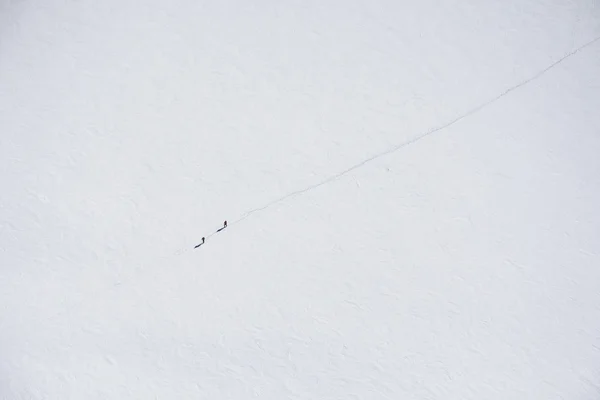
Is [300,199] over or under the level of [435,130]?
under

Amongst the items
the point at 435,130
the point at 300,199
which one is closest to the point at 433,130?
the point at 435,130

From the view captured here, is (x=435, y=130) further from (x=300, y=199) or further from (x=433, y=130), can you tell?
(x=300, y=199)

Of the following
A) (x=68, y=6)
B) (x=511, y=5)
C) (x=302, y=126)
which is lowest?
(x=302, y=126)

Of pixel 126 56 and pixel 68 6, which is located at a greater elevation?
pixel 68 6

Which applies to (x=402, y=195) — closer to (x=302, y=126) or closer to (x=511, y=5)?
(x=302, y=126)

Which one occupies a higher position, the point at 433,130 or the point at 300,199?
the point at 433,130

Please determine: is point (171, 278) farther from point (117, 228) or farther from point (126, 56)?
point (126, 56)

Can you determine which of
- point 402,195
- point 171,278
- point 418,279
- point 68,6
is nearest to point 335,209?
point 402,195
